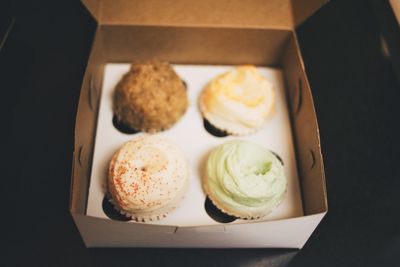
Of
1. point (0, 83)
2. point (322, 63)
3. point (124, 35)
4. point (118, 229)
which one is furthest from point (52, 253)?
point (322, 63)

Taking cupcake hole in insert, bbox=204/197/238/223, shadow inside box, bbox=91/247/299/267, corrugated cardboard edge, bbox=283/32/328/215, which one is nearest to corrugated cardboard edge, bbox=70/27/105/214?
shadow inside box, bbox=91/247/299/267

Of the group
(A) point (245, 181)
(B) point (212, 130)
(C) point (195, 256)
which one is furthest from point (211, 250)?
(B) point (212, 130)

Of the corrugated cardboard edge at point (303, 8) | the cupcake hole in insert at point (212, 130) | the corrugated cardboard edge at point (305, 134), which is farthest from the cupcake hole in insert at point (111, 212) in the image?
the corrugated cardboard edge at point (303, 8)

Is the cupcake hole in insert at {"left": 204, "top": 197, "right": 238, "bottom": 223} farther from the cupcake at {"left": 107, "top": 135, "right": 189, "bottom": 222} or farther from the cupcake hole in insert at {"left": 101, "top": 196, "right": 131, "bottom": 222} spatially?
the cupcake hole in insert at {"left": 101, "top": 196, "right": 131, "bottom": 222}

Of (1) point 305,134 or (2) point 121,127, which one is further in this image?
(2) point 121,127

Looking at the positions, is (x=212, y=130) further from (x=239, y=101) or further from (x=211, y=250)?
(x=211, y=250)

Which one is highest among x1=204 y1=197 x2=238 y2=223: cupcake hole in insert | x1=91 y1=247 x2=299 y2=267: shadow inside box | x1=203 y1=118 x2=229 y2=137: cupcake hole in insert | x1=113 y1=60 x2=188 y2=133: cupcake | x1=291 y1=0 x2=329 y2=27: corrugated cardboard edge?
x1=291 y1=0 x2=329 y2=27: corrugated cardboard edge
